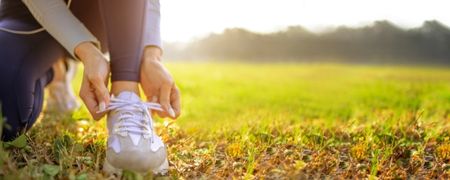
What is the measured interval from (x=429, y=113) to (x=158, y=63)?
2.84 metres

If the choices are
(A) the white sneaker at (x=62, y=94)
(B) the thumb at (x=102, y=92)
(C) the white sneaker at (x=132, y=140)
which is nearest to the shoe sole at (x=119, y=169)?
(C) the white sneaker at (x=132, y=140)

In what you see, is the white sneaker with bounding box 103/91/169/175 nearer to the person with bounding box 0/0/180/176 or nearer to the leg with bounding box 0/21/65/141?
the person with bounding box 0/0/180/176

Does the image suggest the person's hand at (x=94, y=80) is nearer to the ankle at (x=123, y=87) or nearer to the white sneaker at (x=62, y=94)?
the ankle at (x=123, y=87)

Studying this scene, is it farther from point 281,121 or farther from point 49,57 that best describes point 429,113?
point 49,57

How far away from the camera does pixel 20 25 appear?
2.98m

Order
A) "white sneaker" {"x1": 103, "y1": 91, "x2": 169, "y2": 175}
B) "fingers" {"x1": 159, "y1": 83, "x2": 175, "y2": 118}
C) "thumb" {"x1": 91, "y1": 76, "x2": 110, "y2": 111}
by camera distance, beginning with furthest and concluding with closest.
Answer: "fingers" {"x1": 159, "y1": 83, "x2": 175, "y2": 118} → "thumb" {"x1": 91, "y1": 76, "x2": 110, "y2": 111} → "white sneaker" {"x1": 103, "y1": 91, "x2": 169, "y2": 175}

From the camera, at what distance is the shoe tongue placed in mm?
2541

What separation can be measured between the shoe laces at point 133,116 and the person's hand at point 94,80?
0.18 ft

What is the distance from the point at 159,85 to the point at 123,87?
6.1 inches

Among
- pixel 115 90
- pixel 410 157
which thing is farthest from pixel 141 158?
pixel 410 157

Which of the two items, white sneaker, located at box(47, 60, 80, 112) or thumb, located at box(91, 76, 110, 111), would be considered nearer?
thumb, located at box(91, 76, 110, 111)

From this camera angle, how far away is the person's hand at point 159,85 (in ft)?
8.53

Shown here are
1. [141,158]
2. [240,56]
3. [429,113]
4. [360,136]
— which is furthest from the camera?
[240,56]

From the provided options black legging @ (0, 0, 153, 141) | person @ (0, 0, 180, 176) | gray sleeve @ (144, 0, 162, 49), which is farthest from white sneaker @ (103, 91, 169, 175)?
gray sleeve @ (144, 0, 162, 49)
